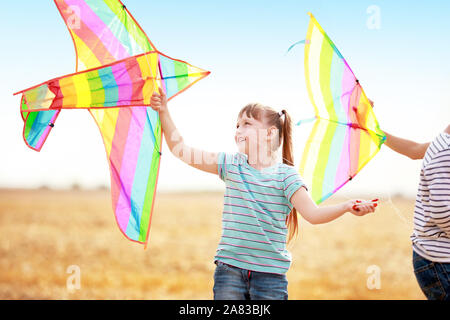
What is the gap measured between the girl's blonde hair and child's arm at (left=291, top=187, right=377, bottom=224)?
27cm

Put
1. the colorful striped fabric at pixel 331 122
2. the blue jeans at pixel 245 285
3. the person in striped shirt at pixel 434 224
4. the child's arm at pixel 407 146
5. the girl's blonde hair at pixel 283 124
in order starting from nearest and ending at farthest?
the person in striped shirt at pixel 434 224, the blue jeans at pixel 245 285, the girl's blonde hair at pixel 283 124, the child's arm at pixel 407 146, the colorful striped fabric at pixel 331 122

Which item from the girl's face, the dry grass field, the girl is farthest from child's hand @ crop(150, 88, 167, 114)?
the dry grass field

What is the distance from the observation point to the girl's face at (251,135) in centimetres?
247

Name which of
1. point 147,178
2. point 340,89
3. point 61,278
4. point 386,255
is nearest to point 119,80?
point 147,178

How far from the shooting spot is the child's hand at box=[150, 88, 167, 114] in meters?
2.43

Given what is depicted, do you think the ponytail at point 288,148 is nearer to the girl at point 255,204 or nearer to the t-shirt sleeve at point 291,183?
the girl at point 255,204

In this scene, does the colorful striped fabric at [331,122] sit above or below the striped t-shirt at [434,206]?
above

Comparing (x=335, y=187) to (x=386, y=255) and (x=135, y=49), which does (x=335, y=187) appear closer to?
(x=135, y=49)

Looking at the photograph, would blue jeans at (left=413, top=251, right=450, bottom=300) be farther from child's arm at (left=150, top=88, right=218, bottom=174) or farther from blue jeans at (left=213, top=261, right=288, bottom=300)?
child's arm at (left=150, top=88, right=218, bottom=174)

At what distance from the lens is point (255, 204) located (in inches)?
92.2

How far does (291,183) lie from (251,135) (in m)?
0.35

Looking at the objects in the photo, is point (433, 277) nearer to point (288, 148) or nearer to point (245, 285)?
point (245, 285)

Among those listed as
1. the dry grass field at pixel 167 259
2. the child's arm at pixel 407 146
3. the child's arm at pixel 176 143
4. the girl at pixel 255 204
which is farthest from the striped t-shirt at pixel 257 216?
the dry grass field at pixel 167 259
